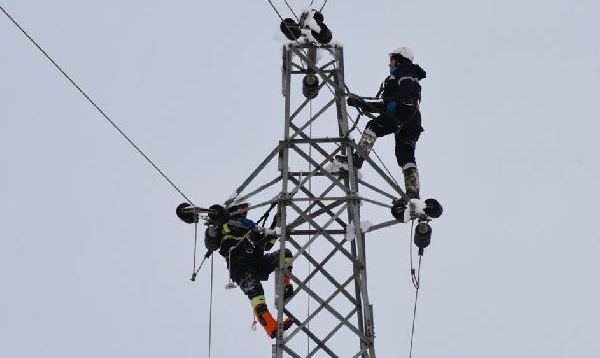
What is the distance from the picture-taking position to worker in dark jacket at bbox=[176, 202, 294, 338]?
19.6 m

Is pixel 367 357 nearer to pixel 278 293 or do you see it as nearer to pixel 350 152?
pixel 278 293

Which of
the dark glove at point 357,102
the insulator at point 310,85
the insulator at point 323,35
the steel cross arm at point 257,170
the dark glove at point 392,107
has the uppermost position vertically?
the insulator at point 323,35

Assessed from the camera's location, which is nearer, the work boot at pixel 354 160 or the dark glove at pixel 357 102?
the work boot at pixel 354 160

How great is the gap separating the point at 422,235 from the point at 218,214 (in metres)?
2.78

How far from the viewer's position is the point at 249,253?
20531mm

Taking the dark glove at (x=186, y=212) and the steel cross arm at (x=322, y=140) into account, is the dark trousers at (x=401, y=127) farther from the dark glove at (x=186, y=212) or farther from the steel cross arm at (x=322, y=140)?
the dark glove at (x=186, y=212)

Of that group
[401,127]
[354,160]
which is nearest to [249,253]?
[354,160]

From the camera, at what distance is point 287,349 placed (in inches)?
698

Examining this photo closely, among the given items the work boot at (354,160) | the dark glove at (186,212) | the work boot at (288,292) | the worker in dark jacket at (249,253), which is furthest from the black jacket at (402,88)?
the dark glove at (186,212)

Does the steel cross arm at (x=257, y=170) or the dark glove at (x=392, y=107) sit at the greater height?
the dark glove at (x=392, y=107)

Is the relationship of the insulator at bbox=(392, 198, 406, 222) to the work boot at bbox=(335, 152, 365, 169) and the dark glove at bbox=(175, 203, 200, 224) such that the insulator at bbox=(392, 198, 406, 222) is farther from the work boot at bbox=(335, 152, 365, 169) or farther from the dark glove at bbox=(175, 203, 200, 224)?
the dark glove at bbox=(175, 203, 200, 224)

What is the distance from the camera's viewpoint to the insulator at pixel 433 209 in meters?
18.6

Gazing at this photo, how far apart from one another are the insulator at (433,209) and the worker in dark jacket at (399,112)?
1588mm

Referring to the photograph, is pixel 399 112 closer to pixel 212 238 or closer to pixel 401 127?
pixel 401 127
